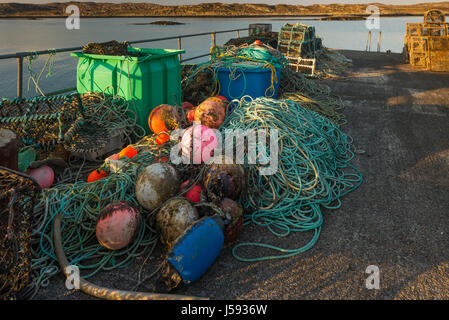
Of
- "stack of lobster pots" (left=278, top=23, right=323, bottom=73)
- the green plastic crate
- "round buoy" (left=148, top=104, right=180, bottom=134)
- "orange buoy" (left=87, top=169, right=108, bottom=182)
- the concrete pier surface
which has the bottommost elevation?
the concrete pier surface

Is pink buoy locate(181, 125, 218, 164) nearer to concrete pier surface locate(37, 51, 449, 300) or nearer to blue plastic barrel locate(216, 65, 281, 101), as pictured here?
concrete pier surface locate(37, 51, 449, 300)

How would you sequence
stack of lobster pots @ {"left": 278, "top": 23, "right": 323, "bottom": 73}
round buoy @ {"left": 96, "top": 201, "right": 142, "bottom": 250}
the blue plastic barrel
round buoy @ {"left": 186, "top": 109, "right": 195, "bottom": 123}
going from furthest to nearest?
stack of lobster pots @ {"left": 278, "top": 23, "right": 323, "bottom": 73} < the blue plastic barrel < round buoy @ {"left": 186, "top": 109, "right": 195, "bottom": 123} < round buoy @ {"left": 96, "top": 201, "right": 142, "bottom": 250}

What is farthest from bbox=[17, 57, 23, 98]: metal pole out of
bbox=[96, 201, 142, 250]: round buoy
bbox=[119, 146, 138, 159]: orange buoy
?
bbox=[96, 201, 142, 250]: round buoy

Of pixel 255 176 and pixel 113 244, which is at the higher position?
pixel 255 176

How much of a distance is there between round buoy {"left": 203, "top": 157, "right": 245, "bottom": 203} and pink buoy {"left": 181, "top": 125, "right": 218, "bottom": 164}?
261mm

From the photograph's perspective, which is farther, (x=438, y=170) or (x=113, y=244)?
(x=438, y=170)

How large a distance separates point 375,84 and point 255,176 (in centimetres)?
808

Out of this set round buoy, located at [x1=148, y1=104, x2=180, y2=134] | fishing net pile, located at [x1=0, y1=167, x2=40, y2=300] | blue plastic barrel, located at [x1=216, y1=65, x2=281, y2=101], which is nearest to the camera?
fishing net pile, located at [x1=0, y1=167, x2=40, y2=300]

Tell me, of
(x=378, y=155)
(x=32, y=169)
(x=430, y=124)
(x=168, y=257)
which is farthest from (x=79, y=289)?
(x=430, y=124)

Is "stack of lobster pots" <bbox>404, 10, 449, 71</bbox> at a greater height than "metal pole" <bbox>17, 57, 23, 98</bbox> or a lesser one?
greater

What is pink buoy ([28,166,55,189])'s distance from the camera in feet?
11.4

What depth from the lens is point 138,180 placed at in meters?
3.15
